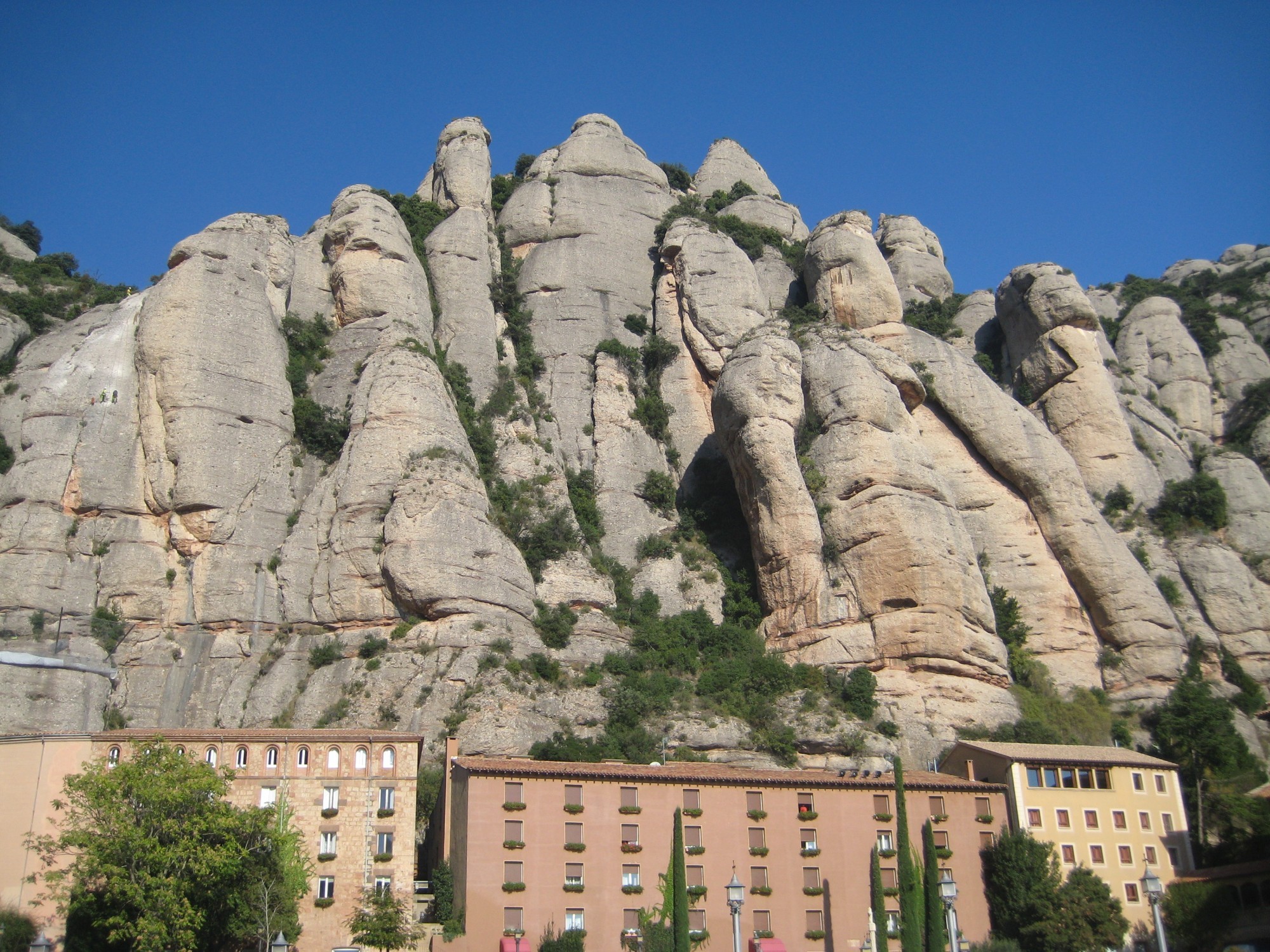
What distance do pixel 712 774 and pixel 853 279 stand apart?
35950 mm

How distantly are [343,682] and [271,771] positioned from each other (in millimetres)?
8354

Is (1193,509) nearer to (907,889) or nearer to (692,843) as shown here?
(907,889)

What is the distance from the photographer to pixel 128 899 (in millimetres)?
34812

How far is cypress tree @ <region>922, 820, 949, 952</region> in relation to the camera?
3950 centimetres

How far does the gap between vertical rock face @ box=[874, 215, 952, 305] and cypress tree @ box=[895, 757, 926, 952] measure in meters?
47.0

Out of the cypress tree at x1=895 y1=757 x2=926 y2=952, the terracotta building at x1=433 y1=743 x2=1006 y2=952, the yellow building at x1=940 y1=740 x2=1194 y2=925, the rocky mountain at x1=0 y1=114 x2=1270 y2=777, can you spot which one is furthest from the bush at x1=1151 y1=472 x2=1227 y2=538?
the cypress tree at x1=895 y1=757 x2=926 y2=952

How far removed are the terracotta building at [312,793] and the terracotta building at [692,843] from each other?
86.4 inches

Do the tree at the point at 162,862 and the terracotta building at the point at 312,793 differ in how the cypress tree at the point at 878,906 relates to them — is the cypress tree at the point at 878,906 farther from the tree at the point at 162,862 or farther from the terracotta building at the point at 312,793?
the tree at the point at 162,862

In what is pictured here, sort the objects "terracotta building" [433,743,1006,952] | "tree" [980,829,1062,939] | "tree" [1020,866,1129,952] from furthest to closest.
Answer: "tree" [980,829,1062,939], "tree" [1020,866,1129,952], "terracotta building" [433,743,1006,952]

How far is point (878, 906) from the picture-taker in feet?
133

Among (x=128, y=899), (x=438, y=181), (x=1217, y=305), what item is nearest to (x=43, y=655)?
(x=128, y=899)

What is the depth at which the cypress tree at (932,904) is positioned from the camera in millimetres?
39500

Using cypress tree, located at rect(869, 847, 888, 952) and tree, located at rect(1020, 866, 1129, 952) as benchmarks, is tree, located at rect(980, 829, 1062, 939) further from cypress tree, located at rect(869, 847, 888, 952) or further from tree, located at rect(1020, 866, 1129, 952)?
cypress tree, located at rect(869, 847, 888, 952)

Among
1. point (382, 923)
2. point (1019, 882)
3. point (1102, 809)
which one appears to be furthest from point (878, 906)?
point (382, 923)
